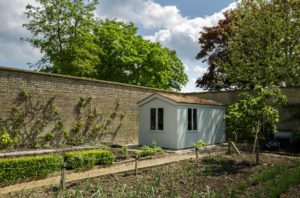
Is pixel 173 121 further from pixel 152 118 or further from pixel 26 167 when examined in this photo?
pixel 26 167

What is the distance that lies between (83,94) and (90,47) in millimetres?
8202

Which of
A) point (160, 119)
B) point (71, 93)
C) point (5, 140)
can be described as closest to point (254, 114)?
point (160, 119)

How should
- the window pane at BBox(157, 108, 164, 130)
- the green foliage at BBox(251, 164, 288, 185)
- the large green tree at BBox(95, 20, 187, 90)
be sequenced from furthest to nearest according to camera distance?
the large green tree at BBox(95, 20, 187, 90), the window pane at BBox(157, 108, 164, 130), the green foliage at BBox(251, 164, 288, 185)

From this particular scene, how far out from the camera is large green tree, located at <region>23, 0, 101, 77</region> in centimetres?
2036

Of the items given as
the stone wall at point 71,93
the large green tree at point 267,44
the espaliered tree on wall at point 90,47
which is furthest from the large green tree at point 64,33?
the large green tree at point 267,44

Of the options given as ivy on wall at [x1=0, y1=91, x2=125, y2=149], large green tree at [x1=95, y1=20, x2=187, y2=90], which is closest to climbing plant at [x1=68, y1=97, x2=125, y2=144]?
ivy on wall at [x1=0, y1=91, x2=125, y2=149]

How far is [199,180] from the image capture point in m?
8.49

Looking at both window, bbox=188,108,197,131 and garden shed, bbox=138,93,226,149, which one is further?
window, bbox=188,108,197,131

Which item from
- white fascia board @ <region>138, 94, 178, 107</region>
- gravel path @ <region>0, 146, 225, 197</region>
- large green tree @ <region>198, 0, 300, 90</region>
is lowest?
gravel path @ <region>0, 146, 225, 197</region>

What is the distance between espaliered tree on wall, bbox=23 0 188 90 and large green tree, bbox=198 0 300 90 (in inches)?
411

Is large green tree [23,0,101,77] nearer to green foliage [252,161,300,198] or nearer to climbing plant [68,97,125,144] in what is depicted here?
climbing plant [68,97,125,144]

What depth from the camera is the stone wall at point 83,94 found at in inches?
476

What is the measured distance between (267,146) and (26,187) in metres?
12.9

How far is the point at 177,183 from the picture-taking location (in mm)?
8062
